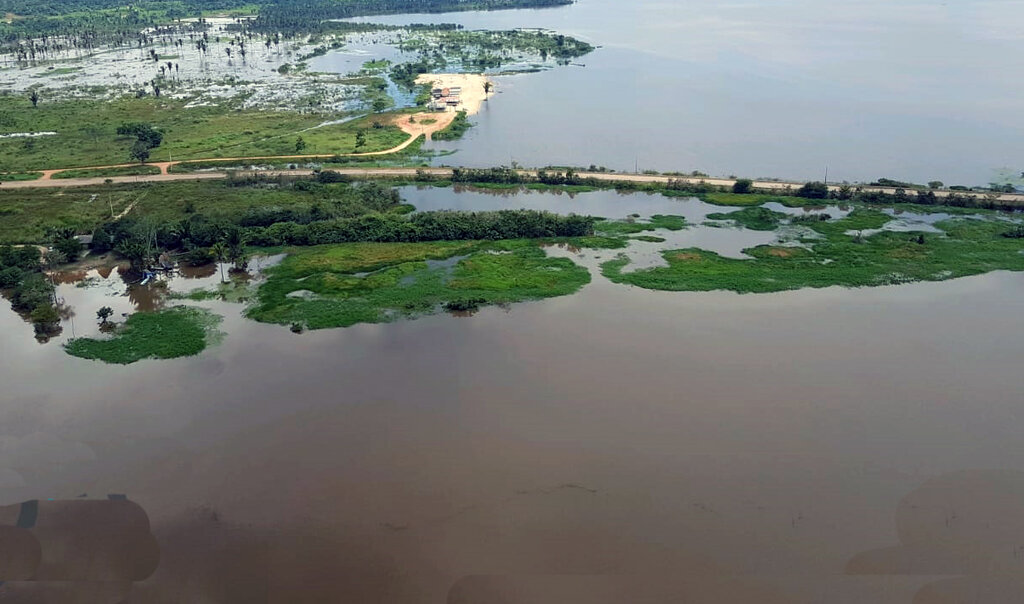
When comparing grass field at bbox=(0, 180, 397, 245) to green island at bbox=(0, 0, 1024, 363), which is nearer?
green island at bbox=(0, 0, 1024, 363)

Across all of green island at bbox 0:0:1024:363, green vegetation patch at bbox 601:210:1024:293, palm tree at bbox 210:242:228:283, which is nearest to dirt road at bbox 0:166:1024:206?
green island at bbox 0:0:1024:363

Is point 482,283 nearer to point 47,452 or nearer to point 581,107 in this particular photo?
point 47,452

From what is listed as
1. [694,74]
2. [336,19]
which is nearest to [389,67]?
[694,74]

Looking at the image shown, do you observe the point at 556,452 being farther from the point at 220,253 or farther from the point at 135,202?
the point at 135,202

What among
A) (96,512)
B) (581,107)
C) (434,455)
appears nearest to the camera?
(96,512)

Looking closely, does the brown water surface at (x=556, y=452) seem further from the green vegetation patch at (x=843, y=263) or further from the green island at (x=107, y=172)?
the green island at (x=107, y=172)

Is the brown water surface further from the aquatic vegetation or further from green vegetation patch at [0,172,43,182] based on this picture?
green vegetation patch at [0,172,43,182]

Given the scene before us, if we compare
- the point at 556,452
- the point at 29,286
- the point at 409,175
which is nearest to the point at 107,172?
the point at 29,286
